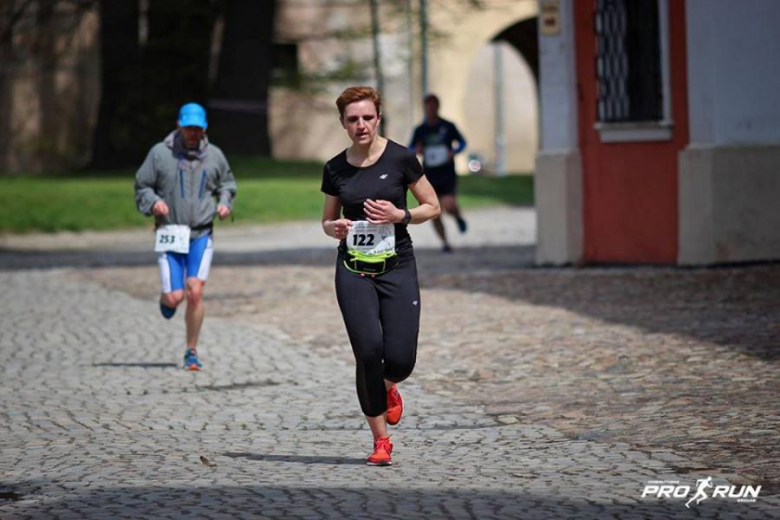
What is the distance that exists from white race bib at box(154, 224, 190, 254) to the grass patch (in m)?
17.5

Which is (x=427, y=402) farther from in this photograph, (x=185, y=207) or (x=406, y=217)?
(x=185, y=207)

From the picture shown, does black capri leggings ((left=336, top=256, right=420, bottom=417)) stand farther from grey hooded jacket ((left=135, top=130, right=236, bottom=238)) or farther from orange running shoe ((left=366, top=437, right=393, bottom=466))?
grey hooded jacket ((left=135, top=130, right=236, bottom=238))

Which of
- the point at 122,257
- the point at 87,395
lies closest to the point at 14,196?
the point at 122,257

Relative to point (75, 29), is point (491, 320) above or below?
below

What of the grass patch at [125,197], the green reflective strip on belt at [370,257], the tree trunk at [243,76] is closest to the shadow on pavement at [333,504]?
the green reflective strip on belt at [370,257]

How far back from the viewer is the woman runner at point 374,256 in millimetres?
7809

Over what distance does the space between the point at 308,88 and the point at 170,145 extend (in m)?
29.7

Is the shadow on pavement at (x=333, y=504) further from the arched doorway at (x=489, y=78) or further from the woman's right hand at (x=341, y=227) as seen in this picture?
the arched doorway at (x=489, y=78)

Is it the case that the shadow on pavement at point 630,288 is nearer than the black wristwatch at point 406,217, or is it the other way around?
the black wristwatch at point 406,217

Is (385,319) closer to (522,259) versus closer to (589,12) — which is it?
(589,12)

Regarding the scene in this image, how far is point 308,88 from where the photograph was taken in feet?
136

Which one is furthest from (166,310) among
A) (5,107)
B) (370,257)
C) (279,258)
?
(5,107)

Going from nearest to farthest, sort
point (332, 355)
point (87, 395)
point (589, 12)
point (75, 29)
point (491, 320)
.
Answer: point (87, 395)
point (332, 355)
point (491, 320)
point (589, 12)
point (75, 29)

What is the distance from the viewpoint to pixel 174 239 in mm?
11820
